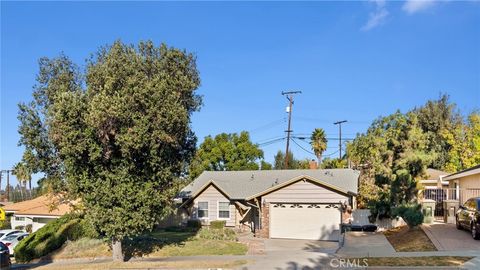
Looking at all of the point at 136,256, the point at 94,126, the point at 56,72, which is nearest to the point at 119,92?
the point at 94,126

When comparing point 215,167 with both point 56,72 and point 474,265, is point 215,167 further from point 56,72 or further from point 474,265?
point 474,265

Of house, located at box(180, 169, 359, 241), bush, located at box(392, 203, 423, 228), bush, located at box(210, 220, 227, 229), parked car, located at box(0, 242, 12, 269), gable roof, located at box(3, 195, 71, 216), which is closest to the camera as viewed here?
parked car, located at box(0, 242, 12, 269)

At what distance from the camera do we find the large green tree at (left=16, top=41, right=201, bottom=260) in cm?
1856

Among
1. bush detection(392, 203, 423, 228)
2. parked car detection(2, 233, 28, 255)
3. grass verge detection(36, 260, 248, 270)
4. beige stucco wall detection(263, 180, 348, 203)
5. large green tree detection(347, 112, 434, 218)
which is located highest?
large green tree detection(347, 112, 434, 218)

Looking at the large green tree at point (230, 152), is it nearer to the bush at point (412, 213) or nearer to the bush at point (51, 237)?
the bush at point (51, 237)

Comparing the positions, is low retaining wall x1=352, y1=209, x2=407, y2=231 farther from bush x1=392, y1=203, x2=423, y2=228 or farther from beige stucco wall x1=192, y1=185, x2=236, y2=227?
beige stucco wall x1=192, y1=185, x2=236, y2=227

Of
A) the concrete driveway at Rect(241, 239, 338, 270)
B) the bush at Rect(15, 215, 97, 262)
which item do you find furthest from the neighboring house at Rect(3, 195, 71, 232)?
the concrete driveway at Rect(241, 239, 338, 270)

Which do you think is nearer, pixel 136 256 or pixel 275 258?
pixel 275 258

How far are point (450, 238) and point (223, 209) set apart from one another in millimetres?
16605

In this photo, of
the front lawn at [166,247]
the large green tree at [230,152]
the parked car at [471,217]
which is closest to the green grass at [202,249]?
the front lawn at [166,247]

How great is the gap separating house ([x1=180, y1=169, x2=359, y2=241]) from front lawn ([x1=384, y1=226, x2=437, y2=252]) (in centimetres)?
415

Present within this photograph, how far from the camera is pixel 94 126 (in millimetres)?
18312

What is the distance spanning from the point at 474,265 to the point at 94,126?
558 inches

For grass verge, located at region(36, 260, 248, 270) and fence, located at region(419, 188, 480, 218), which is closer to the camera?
grass verge, located at region(36, 260, 248, 270)
